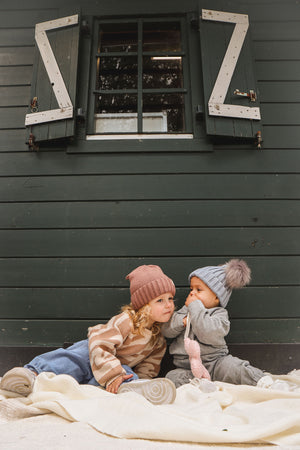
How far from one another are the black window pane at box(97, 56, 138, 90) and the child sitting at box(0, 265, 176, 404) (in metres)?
1.79

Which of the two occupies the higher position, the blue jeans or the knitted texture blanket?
the blue jeans

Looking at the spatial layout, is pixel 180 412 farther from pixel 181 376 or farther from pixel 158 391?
pixel 181 376

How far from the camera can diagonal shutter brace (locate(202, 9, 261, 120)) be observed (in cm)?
259

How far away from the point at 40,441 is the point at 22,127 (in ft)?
7.87

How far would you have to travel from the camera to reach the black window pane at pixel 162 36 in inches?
119

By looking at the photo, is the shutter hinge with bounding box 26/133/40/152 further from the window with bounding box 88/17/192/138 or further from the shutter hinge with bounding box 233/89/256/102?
the shutter hinge with bounding box 233/89/256/102

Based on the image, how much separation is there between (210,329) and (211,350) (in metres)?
0.18

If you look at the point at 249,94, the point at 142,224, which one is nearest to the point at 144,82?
the point at 249,94

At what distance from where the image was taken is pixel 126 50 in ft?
9.98

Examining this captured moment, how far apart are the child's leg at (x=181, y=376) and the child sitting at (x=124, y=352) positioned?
19 centimetres

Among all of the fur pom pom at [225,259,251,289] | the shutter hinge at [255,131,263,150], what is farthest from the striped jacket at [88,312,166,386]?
the shutter hinge at [255,131,263,150]

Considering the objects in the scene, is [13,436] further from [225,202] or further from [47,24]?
[47,24]

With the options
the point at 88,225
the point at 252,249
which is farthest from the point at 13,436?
the point at 252,249

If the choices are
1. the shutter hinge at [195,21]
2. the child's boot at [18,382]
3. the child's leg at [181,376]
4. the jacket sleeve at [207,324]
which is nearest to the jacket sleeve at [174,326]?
the jacket sleeve at [207,324]
